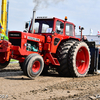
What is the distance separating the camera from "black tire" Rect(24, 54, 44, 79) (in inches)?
247

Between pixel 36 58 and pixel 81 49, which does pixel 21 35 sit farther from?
pixel 81 49

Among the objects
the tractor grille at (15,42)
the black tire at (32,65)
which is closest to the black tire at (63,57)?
the black tire at (32,65)

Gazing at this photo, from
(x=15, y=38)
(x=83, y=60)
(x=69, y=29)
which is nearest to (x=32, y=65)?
(x=15, y=38)

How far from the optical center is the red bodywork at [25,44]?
22.0ft

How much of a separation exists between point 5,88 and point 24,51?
6.97ft

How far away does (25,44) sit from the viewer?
23.0 ft

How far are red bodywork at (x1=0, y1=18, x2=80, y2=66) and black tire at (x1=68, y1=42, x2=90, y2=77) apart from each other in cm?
55

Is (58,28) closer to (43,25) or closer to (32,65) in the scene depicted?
(43,25)

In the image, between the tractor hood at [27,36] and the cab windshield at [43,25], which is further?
the cab windshield at [43,25]

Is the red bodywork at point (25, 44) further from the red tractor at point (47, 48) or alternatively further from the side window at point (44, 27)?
the side window at point (44, 27)

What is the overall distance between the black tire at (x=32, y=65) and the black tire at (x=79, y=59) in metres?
1.30

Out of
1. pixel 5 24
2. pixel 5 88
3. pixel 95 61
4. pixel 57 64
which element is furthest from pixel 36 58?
pixel 5 24

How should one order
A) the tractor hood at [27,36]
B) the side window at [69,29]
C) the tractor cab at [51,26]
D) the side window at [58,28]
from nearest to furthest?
the tractor hood at [27,36], the tractor cab at [51,26], the side window at [58,28], the side window at [69,29]

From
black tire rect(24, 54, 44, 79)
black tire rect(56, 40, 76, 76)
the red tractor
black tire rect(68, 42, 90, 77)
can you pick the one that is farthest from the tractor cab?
black tire rect(24, 54, 44, 79)
